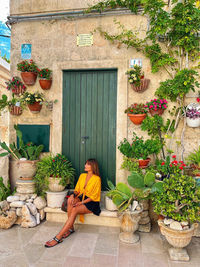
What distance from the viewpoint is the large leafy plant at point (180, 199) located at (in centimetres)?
287

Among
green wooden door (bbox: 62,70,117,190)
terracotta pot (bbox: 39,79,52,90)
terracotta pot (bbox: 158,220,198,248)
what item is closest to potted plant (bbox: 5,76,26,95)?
terracotta pot (bbox: 39,79,52,90)

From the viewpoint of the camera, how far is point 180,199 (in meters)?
2.91

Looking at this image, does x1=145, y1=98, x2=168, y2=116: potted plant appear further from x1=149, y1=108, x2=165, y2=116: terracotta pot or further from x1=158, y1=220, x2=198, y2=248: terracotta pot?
x1=158, y1=220, x2=198, y2=248: terracotta pot

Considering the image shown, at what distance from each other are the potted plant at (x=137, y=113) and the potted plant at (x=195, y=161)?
3.74 ft

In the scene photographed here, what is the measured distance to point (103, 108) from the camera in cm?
446

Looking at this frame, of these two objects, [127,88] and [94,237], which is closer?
[94,237]

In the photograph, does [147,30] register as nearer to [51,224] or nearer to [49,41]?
[49,41]

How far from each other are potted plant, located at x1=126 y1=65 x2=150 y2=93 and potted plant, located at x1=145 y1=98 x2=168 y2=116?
1.10 feet

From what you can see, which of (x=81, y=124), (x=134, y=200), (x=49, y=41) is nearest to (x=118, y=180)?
(x=134, y=200)

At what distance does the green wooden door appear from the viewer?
4.44 metres

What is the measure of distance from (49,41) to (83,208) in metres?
3.58

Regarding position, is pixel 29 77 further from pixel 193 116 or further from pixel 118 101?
pixel 193 116

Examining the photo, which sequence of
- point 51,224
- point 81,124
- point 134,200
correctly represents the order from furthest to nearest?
point 81,124 → point 51,224 → point 134,200

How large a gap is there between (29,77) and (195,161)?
377cm
